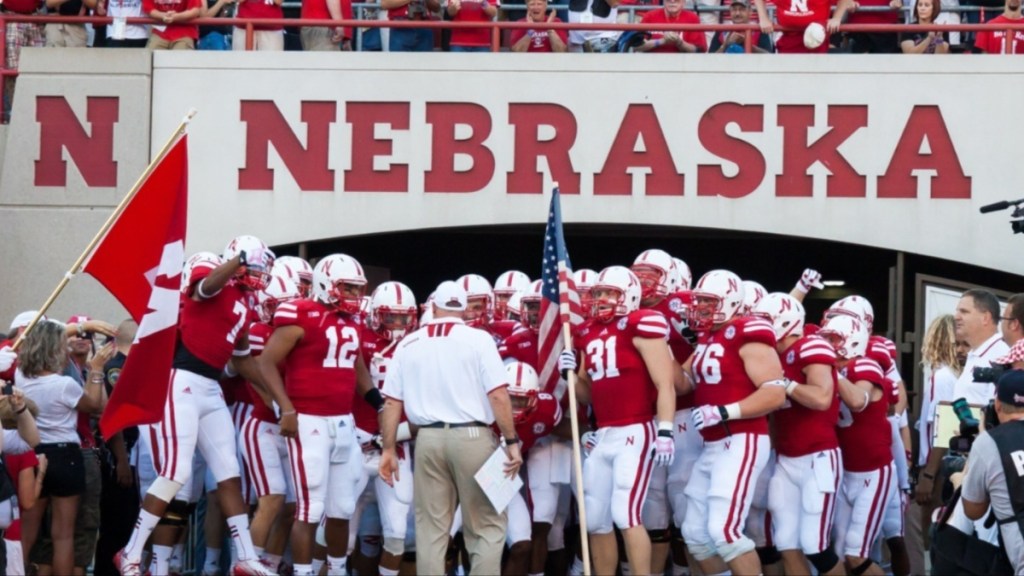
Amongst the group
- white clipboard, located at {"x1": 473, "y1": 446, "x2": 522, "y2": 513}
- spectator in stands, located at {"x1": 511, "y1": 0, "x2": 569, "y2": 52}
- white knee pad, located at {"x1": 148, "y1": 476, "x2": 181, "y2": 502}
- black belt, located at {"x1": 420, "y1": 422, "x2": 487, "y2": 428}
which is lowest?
white knee pad, located at {"x1": 148, "y1": 476, "x2": 181, "y2": 502}

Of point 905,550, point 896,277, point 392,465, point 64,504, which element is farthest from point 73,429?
point 896,277

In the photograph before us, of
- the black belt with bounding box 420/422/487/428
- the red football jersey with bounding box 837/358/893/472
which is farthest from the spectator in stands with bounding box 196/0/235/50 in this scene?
the red football jersey with bounding box 837/358/893/472

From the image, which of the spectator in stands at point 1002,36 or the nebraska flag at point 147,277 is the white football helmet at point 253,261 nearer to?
the nebraska flag at point 147,277

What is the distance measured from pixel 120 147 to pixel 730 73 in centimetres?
516

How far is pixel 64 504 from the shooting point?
1159 centimetres

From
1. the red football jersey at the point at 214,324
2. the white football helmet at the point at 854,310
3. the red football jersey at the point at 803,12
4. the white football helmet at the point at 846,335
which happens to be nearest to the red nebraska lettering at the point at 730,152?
the red football jersey at the point at 803,12

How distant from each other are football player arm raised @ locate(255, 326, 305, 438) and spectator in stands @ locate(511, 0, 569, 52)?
5.02 meters

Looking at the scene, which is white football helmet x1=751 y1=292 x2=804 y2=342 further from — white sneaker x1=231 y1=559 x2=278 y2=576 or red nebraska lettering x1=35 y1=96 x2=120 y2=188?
red nebraska lettering x1=35 y1=96 x2=120 y2=188

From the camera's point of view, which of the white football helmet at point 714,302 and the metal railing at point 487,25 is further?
the metal railing at point 487,25

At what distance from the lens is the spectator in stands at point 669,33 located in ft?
50.6

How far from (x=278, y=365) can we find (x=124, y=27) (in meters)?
5.19

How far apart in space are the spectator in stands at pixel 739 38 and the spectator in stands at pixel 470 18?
1943 millimetres

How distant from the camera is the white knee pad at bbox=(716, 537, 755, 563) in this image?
10844 millimetres

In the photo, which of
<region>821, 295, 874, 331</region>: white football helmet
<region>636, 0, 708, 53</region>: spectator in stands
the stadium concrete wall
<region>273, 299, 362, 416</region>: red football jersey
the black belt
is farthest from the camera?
<region>636, 0, 708, 53</region>: spectator in stands
